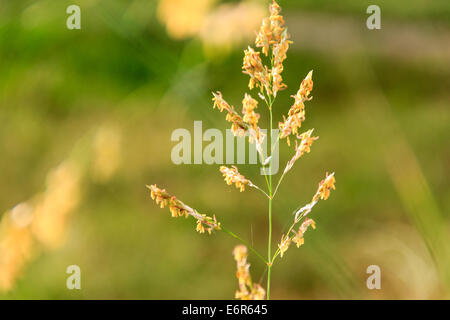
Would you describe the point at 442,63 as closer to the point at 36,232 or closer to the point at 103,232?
the point at 103,232

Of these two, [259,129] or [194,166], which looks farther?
[194,166]

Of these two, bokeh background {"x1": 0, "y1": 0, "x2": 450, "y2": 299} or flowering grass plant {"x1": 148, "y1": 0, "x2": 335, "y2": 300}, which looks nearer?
flowering grass plant {"x1": 148, "y1": 0, "x2": 335, "y2": 300}

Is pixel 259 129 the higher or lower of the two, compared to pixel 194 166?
lower

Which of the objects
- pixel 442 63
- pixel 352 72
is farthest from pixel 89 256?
pixel 442 63

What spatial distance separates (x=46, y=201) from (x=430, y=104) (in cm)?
84

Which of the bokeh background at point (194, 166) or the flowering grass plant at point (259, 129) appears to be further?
the bokeh background at point (194, 166)

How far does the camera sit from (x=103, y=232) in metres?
0.65

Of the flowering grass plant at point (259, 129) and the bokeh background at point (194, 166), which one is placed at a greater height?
the bokeh background at point (194, 166)

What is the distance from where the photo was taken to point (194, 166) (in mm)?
755

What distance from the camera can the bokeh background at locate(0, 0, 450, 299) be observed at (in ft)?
1.18

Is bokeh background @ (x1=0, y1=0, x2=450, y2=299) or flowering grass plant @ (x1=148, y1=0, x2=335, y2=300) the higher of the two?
bokeh background @ (x1=0, y1=0, x2=450, y2=299)

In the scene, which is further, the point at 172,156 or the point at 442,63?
the point at 442,63

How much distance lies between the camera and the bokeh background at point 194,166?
359mm
